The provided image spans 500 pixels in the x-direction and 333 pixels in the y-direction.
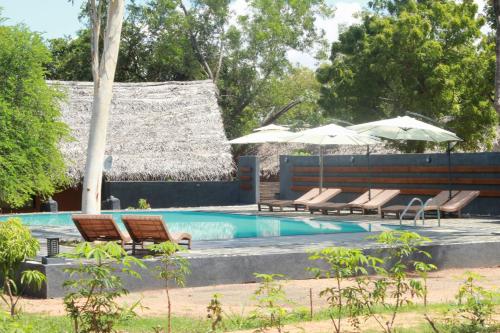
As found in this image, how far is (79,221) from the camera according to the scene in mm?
12164

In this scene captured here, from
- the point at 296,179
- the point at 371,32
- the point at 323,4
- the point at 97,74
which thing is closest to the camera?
the point at 97,74

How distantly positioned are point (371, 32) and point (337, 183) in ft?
32.7

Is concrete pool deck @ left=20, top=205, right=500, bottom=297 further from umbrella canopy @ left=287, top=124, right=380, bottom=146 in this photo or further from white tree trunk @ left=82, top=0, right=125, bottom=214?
umbrella canopy @ left=287, top=124, right=380, bottom=146

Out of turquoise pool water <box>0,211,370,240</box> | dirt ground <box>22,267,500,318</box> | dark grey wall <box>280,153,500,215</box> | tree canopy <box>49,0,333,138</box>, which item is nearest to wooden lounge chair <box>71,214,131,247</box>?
dirt ground <box>22,267,500,318</box>

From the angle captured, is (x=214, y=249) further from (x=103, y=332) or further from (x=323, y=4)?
(x=323, y=4)

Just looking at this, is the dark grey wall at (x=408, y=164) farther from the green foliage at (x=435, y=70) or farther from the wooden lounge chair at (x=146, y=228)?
the wooden lounge chair at (x=146, y=228)

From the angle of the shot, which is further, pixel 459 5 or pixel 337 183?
pixel 459 5

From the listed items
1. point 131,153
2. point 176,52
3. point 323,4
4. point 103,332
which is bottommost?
point 103,332

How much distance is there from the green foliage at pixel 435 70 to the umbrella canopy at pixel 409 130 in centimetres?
836

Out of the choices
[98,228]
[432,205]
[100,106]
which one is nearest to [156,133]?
[432,205]

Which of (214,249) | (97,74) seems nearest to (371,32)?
(97,74)

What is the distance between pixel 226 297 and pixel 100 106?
5760mm

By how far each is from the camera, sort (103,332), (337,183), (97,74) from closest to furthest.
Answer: (103,332) → (97,74) → (337,183)

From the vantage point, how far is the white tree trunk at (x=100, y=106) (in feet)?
49.1
